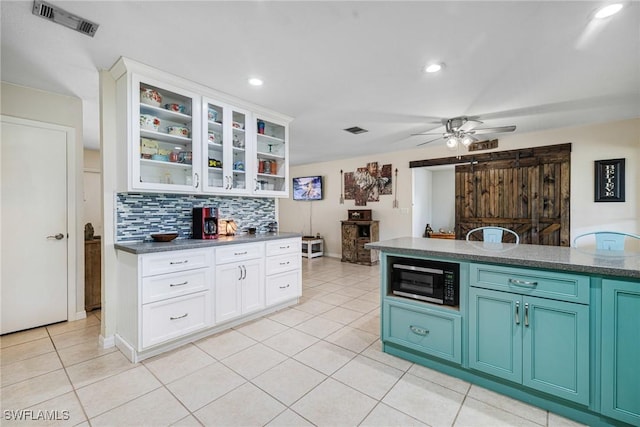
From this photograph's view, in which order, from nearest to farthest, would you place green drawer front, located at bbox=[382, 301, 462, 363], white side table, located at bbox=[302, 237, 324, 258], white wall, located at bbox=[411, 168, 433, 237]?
green drawer front, located at bbox=[382, 301, 462, 363] < white wall, located at bbox=[411, 168, 433, 237] < white side table, located at bbox=[302, 237, 324, 258]

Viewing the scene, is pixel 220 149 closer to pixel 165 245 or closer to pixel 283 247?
pixel 165 245

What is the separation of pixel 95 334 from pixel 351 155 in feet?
17.6

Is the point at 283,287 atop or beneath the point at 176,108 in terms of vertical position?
beneath

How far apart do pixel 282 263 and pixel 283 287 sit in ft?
0.95

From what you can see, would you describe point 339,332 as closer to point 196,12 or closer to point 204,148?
point 204,148

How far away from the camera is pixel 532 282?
1.68 m

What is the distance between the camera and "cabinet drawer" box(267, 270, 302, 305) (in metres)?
3.17

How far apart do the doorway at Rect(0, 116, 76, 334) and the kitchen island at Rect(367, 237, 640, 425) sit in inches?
138

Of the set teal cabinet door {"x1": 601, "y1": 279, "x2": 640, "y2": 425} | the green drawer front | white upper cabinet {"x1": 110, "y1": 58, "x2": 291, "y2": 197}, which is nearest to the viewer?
teal cabinet door {"x1": 601, "y1": 279, "x2": 640, "y2": 425}

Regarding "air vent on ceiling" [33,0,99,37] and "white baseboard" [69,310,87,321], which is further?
"white baseboard" [69,310,87,321]

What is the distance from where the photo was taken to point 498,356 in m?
1.81

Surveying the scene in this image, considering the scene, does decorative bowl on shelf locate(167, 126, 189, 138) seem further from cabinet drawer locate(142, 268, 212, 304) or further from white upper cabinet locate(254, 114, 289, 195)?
cabinet drawer locate(142, 268, 212, 304)

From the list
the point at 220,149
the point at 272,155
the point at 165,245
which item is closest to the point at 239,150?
the point at 220,149

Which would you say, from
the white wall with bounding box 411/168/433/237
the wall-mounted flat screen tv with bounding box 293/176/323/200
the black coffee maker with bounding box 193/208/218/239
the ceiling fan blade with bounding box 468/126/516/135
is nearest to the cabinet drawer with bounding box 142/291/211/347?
the black coffee maker with bounding box 193/208/218/239
